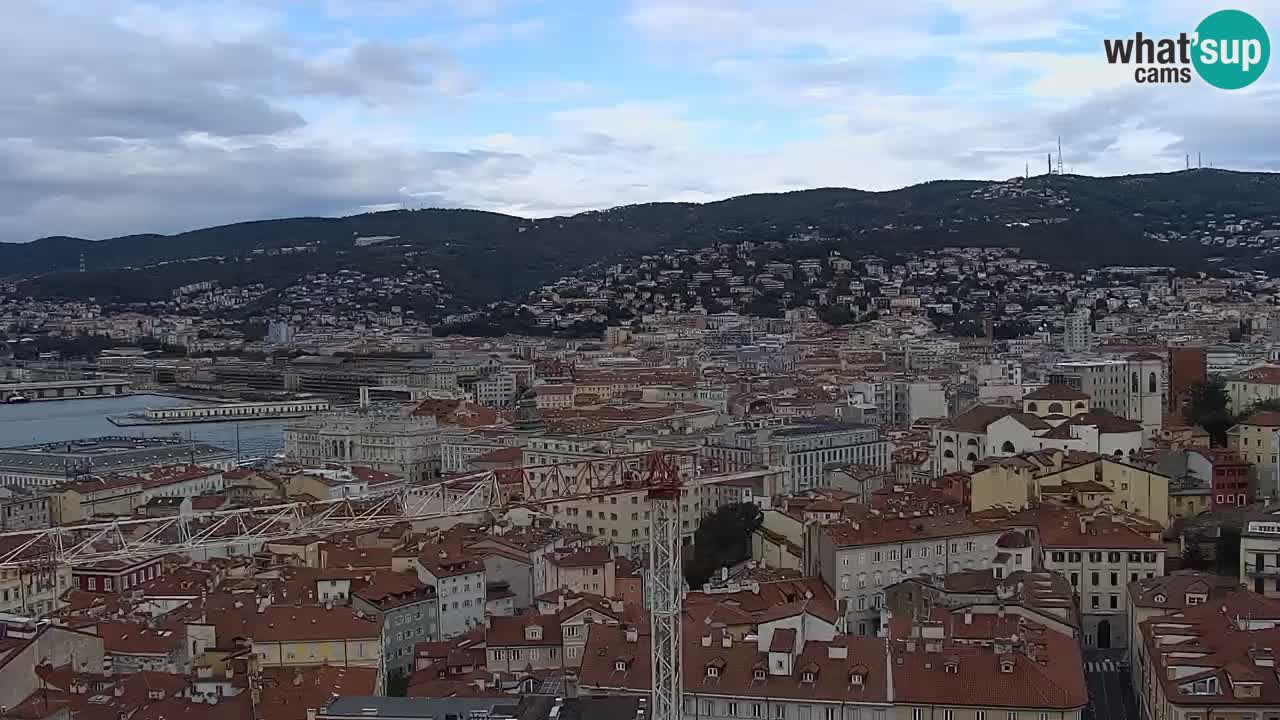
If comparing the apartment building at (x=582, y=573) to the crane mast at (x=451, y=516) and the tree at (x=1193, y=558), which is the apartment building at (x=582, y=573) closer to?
the crane mast at (x=451, y=516)

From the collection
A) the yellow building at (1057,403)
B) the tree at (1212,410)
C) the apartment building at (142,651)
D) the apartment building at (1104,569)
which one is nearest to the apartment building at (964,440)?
the yellow building at (1057,403)

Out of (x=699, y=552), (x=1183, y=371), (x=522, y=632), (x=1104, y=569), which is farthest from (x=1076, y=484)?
(x=1183, y=371)

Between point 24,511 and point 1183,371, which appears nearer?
point 24,511

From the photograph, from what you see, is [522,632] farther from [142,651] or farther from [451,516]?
[451,516]

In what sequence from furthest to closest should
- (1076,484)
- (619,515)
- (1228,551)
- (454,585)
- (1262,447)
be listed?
(619,515) → (1262,447) → (1076,484) → (1228,551) → (454,585)

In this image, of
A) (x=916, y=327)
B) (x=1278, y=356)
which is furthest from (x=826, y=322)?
(x=1278, y=356)

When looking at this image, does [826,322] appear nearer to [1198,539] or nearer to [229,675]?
[1198,539]

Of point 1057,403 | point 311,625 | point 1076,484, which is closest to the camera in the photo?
point 311,625
